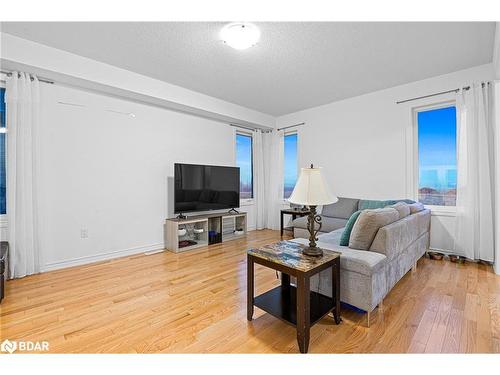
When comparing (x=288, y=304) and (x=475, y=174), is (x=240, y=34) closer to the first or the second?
(x=288, y=304)

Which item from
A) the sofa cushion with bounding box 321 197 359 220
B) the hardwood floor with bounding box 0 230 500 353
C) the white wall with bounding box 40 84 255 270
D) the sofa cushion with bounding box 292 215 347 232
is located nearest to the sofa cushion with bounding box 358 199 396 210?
the sofa cushion with bounding box 321 197 359 220

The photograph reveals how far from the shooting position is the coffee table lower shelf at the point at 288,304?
1.67 metres

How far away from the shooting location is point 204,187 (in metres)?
4.29

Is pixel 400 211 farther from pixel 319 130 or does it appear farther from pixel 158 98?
pixel 158 98

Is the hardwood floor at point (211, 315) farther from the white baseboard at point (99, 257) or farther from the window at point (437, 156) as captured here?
the window at point (437, 156)

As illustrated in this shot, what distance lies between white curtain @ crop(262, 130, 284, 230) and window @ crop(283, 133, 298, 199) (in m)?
0.10

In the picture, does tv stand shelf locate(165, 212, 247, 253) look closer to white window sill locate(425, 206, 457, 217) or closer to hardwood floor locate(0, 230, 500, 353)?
hardwood floor locate(0, 230, 500, 353)

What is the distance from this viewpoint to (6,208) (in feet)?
9.11

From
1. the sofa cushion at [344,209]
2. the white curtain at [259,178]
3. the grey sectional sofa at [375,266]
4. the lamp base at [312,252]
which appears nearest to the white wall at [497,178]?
the grey sectional sofa at [375,266]

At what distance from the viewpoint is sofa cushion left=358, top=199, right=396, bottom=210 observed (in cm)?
371

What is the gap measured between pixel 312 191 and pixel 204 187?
2.79 metres

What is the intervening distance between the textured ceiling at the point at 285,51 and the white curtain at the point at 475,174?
1.69 ft

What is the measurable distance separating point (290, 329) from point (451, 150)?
3528 mm

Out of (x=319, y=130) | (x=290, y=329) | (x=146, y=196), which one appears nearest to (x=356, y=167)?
(x=319, y=130)
